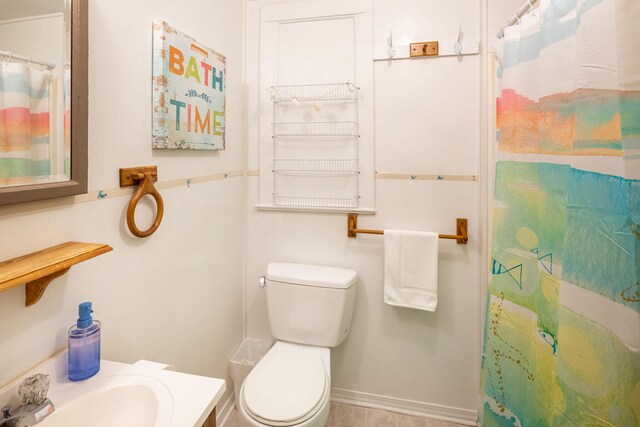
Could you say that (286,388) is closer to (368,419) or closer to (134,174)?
(368,419)

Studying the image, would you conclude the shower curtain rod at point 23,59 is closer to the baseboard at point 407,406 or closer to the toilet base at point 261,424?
the toilet base at point 261,424

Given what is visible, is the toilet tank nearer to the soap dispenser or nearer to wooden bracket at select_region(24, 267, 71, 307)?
the soap dispenser

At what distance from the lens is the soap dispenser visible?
87cm

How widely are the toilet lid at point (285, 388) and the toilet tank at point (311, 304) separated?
0.39ft

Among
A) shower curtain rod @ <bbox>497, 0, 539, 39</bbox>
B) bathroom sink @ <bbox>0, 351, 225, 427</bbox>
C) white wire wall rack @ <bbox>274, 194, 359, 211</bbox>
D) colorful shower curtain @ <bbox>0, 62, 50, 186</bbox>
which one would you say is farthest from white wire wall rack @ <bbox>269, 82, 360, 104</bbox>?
bathroom sink @ <bbox>0, 351, 225, 427</bbox>

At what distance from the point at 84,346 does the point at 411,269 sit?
139cm

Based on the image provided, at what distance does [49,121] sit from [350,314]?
A: 147 centimetres

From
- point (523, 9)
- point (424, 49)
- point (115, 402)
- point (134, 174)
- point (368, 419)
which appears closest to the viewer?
point (115, 402)

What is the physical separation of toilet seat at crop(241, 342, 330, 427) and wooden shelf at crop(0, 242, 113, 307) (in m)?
0.81

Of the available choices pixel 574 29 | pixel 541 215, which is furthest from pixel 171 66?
pixel 541 215

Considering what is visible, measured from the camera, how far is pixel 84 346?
2.87ft

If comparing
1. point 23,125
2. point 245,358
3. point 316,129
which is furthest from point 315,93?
point 245,358

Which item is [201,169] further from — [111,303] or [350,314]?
[350,314]

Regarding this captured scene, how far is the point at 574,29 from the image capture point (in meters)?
0.95
